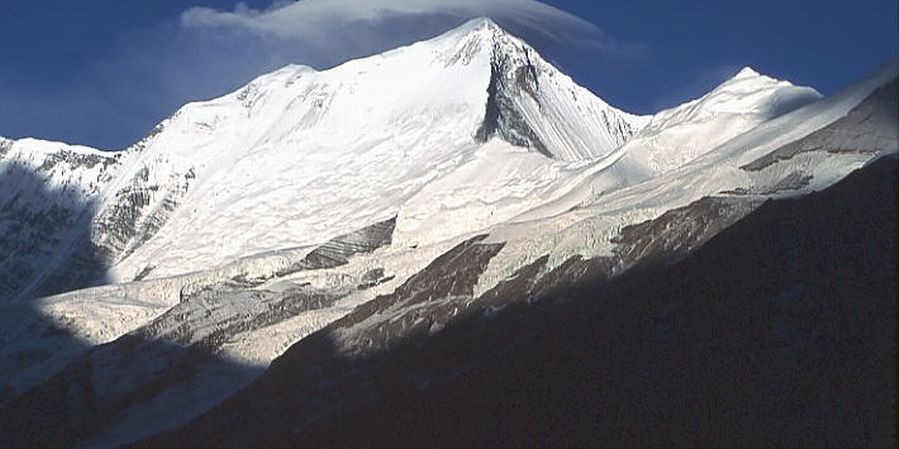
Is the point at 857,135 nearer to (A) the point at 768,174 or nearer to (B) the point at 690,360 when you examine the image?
(A) the point at 768,174

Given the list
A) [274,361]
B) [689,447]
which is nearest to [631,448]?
[689,447]

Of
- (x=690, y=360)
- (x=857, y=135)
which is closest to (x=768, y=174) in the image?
(x=857, y=135)

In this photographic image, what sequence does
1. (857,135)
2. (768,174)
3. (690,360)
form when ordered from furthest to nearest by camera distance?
1. (768,174)
2. (857,135)
3. (690,360)

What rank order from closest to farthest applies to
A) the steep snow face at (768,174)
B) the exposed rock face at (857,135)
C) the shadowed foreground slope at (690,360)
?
the shadowed foreground slope at (690,360), the exposed rock face at (857,135), the steep snow face at (768,174)

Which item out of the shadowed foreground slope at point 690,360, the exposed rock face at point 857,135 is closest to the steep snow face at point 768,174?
the exposed rock face at point 857,135

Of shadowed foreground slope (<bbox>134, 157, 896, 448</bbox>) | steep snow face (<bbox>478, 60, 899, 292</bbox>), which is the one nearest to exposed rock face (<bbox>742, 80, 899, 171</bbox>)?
steep snow face (<bbox>478, 60, 899, 292</bbox>)

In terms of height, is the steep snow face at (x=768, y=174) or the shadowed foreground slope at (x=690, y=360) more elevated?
the steep snow face at (x=768, y=174)

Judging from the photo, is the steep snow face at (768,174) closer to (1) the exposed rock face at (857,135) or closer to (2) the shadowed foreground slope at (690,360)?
(1) the exposed rock face at (857,135)

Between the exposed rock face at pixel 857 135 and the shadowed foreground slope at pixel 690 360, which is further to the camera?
the exposed rock face at pixel 857 135
